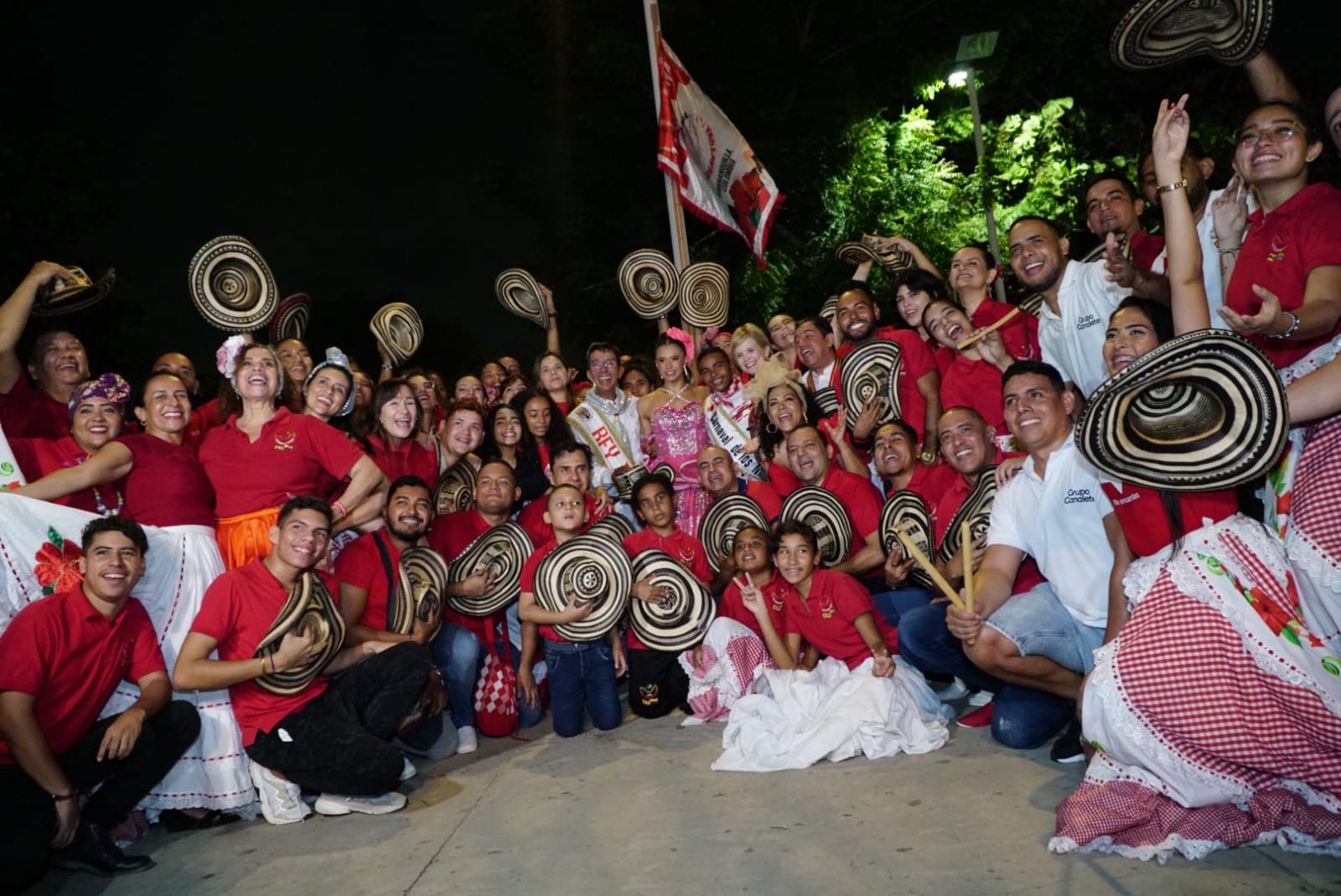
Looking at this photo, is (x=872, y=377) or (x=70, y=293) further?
(x=872, y=377)

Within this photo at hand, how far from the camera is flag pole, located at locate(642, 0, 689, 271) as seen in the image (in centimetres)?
1112

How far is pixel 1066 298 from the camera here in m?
5.50

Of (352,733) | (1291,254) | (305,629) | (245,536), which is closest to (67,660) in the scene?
(305,629)

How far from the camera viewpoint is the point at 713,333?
31.6ft

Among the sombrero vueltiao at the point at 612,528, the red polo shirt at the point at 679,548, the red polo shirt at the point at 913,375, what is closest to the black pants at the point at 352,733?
the sombrero vueltiao at the point at 612,528

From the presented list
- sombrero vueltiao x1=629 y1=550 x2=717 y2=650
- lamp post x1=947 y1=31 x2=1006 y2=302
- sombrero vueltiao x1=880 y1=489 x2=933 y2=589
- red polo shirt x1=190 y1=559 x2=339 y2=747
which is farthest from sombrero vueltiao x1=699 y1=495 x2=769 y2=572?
lamp post x1=947 y1=31 x2=1006 y2=302

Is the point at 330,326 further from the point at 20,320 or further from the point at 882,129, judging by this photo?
the point at 20,320

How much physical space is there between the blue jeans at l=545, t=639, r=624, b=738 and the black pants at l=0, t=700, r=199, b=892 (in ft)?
6.28

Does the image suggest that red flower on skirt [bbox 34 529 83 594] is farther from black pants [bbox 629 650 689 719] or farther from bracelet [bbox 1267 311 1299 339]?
bracelet [bbox 1267 311 1299 339]

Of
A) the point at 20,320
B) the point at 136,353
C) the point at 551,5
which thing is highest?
the point at 551,5

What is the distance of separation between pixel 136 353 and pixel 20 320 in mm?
11884

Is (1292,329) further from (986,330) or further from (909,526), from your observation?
(909,526)

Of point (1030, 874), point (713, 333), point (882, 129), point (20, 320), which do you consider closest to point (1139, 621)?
point (1030, 874)

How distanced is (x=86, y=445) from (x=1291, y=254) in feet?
17.4
